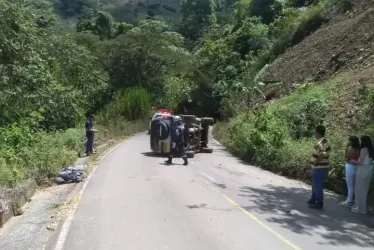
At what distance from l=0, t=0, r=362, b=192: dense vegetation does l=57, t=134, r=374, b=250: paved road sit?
2628mm

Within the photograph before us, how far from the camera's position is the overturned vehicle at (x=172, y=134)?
872 inches

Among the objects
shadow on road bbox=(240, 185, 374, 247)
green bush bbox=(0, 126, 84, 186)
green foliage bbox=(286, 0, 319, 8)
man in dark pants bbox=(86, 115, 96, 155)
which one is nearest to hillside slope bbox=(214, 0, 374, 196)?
A: shadow on road bbox=(240, 185, 374, 247)

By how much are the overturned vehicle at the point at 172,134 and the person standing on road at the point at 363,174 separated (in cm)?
1138

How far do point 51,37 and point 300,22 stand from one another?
770 inches

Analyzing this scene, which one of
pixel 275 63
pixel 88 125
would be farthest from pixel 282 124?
pixel 275 63

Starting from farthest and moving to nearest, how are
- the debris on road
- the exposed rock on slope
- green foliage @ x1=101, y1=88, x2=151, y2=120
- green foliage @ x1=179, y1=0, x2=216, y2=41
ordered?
1. green foliage @ x1=179, y1=0, x2=216, y2=41
2. green foliage @ x1=101, y1=88, x2=151, y2=120
3. the exposed rock on slope
4. the debris on road

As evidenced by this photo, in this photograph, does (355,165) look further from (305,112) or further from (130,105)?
(130,105)

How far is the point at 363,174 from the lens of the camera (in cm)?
1157

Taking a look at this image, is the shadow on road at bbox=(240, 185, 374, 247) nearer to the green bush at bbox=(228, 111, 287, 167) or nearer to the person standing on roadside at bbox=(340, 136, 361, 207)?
the person standing on roadside at bbox=(340, 136, 361, 207)

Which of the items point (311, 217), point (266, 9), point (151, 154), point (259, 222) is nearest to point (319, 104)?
point (151, 154)

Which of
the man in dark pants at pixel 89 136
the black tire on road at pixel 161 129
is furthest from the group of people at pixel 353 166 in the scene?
the man in dark pants at pixel 89 136

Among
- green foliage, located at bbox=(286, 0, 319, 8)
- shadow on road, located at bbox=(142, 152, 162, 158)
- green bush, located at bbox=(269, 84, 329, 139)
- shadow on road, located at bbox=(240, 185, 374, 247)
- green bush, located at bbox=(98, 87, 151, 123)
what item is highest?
green foliage, located at bbox=(286, 0, 319, 8)

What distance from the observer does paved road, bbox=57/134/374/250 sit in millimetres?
8398

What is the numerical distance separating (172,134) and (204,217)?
39.4ft
